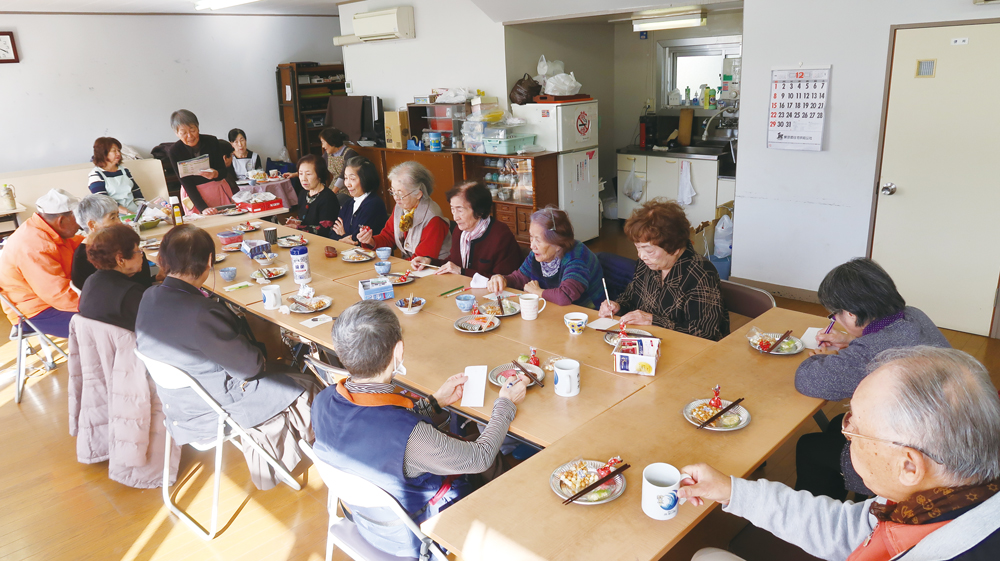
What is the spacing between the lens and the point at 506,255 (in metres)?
3.88

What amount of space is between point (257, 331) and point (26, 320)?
4.49 ft

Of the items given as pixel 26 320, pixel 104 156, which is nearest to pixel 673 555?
pixel 26 320

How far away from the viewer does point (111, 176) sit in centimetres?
565

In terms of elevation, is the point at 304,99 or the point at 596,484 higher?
the point at 304,99

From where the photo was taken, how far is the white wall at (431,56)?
6887 mm

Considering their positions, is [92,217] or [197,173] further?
[197,173]

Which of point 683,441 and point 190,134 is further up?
point 190,134

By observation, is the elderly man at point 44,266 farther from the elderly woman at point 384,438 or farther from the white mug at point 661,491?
the white mug at point 661,491

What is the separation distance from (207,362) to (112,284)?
843 millimetres

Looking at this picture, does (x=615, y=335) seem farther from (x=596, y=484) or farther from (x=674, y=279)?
(x=596, y=484)

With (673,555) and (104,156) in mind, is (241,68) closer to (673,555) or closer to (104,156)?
(104,156)

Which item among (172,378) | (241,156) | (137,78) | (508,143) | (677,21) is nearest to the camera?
(172,378)

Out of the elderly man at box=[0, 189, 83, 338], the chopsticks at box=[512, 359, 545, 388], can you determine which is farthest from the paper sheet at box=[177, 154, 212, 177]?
the chopsticks at box=[512, 359, 545, 388]

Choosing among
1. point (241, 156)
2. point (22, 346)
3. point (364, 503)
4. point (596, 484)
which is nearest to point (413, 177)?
point (22, 346)
